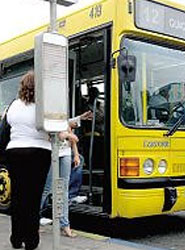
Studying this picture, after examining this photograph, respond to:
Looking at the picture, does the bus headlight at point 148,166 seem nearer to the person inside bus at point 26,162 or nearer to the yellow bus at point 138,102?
the yellow bus at point 138,102

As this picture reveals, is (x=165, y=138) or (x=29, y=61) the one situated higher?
(x=29, y=61)

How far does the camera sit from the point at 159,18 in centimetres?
670

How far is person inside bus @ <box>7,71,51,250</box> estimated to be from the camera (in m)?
5.11

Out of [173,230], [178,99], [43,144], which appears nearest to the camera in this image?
[43,144]

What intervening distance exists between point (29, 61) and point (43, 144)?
129 inches

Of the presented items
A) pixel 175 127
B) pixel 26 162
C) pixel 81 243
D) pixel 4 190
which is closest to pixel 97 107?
pixel 175 127

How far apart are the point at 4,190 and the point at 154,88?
301 centimetres

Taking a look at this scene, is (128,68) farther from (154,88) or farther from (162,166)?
(162,166)

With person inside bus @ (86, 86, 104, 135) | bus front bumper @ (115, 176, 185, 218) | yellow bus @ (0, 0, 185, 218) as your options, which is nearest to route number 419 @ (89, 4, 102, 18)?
yellow bus @ (0, 0, 185, 218)

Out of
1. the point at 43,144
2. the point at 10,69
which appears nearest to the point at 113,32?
the point at 43,144

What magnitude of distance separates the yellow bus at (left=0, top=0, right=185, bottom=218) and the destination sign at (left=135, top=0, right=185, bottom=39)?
1 cm

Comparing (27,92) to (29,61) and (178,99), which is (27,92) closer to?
(178,99)

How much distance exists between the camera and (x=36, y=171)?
514 cm

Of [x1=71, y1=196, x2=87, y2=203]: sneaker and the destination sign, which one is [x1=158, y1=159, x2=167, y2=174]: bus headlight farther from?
the destination sign
